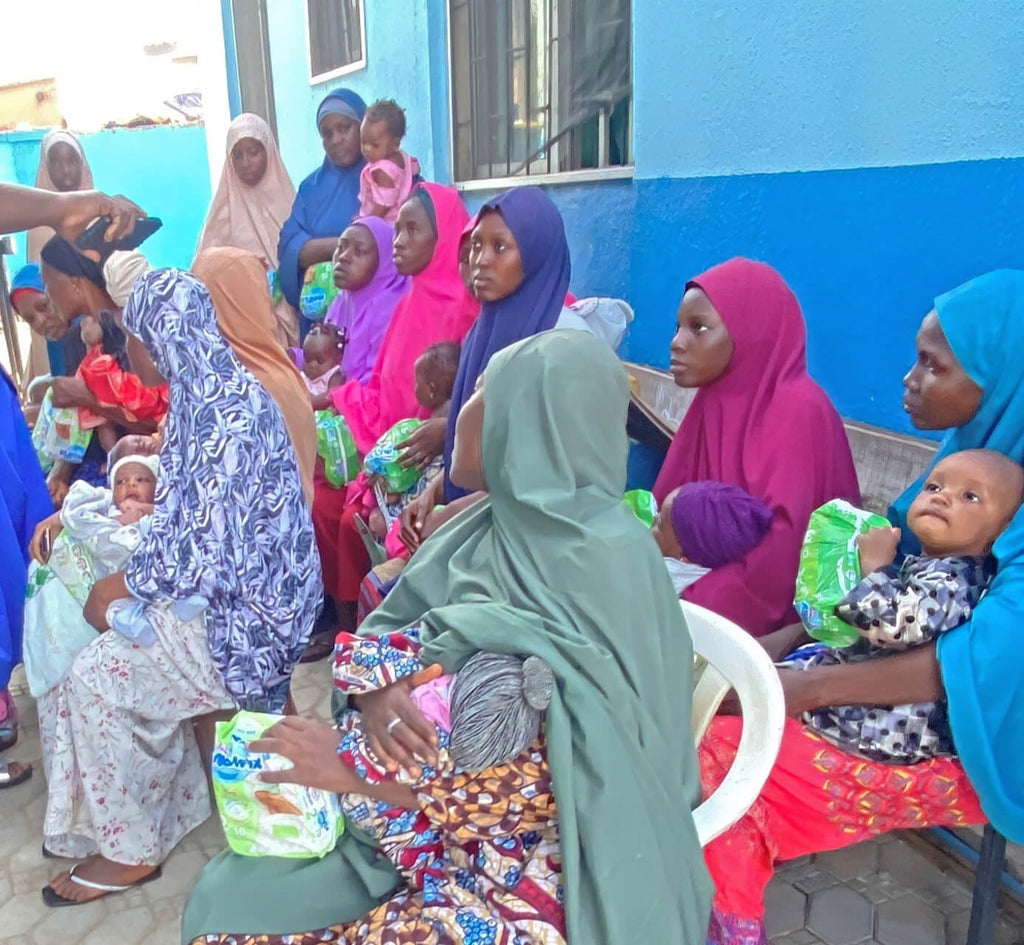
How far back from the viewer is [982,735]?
168 centimetres

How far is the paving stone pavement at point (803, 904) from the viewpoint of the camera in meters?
2.19

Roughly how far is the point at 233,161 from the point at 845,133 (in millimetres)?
3666

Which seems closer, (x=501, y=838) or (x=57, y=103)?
(x=501, y=838)

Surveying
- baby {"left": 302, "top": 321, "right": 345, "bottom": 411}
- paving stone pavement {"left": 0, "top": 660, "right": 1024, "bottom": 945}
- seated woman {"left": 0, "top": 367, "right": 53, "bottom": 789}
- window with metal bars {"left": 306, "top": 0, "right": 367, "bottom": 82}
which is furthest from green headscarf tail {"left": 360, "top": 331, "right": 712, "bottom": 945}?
window with metal bars {"left": 306, "top": 0, "right": 367, "bottom": 82}

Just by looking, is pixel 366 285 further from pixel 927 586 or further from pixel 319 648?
pixel 927 586

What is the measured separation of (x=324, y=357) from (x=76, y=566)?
6.81 feet

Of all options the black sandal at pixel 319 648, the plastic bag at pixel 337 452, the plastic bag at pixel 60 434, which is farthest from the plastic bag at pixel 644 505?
the plastic bag at pixel 60 434

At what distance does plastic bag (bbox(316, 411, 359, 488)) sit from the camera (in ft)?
12.1

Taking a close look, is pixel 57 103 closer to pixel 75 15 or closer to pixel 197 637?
pixel 75 15

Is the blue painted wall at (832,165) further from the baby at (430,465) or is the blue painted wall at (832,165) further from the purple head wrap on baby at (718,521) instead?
the baby at (430,465)

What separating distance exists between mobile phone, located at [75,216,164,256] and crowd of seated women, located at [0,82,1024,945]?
0.19 m

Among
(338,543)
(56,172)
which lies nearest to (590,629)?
(338,543)

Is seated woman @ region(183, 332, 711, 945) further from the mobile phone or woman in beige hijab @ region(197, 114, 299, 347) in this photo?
woman in beige hijab @ region(197, 114, 299, 347)

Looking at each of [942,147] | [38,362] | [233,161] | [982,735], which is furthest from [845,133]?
[38,362]
